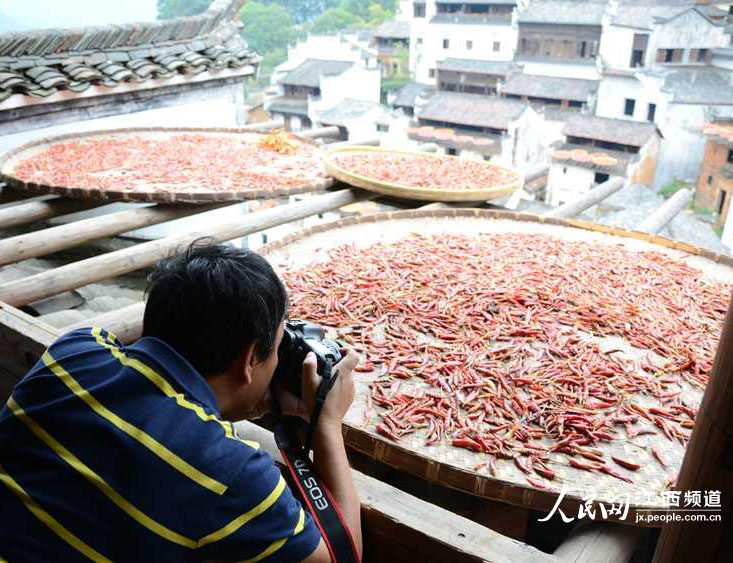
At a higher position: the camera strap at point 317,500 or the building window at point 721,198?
the camera strap at point 317,500

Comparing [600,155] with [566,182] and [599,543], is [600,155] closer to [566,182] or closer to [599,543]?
[566,182]

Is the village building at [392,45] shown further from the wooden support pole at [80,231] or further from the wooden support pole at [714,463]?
the wooden support pole at [714,463]

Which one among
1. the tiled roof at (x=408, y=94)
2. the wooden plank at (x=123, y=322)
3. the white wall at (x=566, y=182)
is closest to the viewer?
the wooden plank at (x=123, y=322)

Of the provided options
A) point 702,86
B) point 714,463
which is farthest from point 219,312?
point 702,86

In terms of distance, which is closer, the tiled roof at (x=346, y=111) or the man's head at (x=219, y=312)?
the man's head at (x=219, y=312)

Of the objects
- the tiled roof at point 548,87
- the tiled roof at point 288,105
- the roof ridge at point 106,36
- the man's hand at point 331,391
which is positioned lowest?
the tiled roof at point 288,105

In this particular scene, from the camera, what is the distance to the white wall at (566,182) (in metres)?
19.9

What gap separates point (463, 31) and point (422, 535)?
90.4ft

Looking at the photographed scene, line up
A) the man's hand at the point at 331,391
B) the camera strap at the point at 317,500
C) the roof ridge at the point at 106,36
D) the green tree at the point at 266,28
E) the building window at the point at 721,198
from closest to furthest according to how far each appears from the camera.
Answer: the camera strap at the point at 317,500
the man's hand at the point at 331,391
the roof ridge at the point at 106,36
the building window at the point at 721,198
the green tree at the point at 266,28

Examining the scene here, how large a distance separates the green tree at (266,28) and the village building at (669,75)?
18.6 m

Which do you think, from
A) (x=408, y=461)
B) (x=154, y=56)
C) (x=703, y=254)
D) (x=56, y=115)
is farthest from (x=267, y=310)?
(x=154, y=56)

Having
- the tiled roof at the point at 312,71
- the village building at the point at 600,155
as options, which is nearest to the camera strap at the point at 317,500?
the village building at the point at 600,155

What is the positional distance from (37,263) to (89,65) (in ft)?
8.88

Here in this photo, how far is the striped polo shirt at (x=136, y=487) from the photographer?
1134 mm
